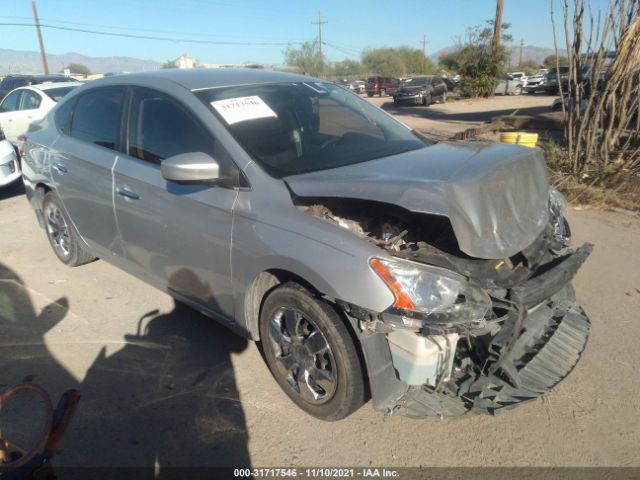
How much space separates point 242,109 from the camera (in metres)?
3.08

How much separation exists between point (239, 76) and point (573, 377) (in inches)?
121

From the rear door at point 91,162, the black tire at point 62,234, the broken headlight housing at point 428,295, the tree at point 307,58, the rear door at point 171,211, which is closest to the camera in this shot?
the broken headlight housing at point 428,295

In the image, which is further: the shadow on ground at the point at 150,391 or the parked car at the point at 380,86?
the parked car at the point at 380,86

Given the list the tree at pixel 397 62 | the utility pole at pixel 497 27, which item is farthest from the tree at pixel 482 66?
the tree at pixel 397 62

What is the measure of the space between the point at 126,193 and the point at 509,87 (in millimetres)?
34696

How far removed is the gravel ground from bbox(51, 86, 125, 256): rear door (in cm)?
66

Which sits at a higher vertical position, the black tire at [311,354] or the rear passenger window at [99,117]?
the rear passenger window at [99,117]

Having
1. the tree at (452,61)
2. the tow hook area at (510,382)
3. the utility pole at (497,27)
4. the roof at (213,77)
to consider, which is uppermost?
the utility pole at (497,27)

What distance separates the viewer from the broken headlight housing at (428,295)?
7.27 feet

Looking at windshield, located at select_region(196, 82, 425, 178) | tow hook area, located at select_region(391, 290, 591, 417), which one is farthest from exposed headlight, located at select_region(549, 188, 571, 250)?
windshield, located at select_region(196, 82, 425, 178)

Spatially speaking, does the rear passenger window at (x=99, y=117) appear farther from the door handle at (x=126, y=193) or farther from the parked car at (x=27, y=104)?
the parked car at (x=27, y=104)

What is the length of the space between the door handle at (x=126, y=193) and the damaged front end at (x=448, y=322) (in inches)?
56.2

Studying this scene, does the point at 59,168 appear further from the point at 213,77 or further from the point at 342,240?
the point at 342,240

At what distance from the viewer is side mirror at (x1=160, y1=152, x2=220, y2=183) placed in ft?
8.67
